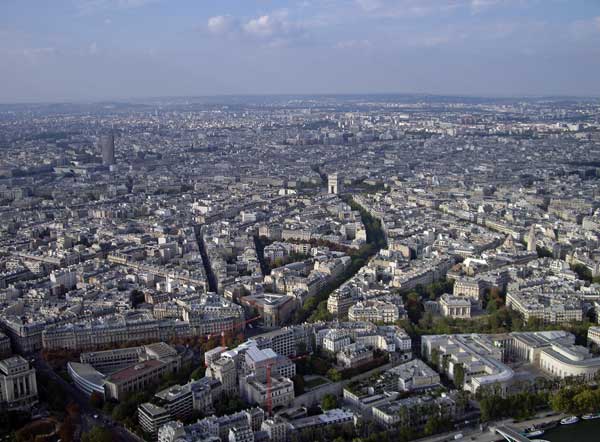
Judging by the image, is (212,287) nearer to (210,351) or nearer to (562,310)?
(210,351)

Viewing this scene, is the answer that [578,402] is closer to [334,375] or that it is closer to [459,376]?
[459,376]

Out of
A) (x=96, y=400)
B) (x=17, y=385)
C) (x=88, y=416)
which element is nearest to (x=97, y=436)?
(x=88, y=416)

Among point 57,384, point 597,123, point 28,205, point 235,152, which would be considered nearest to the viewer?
point 57,384

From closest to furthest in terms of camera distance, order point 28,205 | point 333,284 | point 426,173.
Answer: point 333,284 → point 28,205 → point 426,173

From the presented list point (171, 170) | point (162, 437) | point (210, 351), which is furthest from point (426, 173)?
point (162, 437)

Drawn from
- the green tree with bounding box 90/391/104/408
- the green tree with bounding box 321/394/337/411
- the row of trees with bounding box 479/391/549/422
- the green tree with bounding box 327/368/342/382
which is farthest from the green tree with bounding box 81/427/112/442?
the row of trees with bounding box 479/391/549/422

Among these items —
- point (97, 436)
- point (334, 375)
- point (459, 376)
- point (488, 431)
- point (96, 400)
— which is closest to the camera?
point (97, 436)

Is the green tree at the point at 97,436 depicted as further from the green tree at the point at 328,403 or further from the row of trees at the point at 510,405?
the row of trees at the point at 510,405

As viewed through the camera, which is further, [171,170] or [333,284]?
[171,170]
